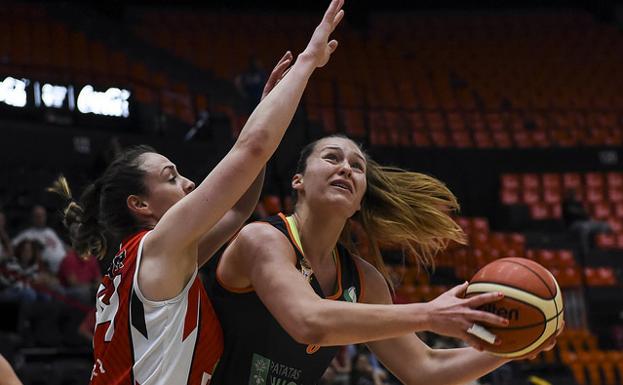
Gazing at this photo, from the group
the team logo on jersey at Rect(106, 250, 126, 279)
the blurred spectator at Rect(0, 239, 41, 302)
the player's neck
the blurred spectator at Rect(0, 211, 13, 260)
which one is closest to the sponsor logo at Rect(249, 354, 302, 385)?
the player's neck

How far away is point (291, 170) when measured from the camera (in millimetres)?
11977

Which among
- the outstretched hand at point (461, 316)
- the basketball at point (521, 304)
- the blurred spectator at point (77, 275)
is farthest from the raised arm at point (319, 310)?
the blurred spectator at point (77, 275)

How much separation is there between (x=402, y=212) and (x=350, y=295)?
1.45ft

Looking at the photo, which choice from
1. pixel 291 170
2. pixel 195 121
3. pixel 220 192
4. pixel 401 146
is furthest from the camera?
pixel 401 146

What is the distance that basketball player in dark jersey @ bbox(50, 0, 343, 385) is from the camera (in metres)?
3.01

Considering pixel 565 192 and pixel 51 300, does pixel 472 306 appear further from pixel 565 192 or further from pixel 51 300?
pixel 565 192

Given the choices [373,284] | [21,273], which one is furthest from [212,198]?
[21,273]

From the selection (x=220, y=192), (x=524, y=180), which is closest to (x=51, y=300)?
(x=220, y=192)

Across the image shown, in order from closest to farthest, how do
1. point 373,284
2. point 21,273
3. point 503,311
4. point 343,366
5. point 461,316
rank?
point 461,316
point 503,311
point 373,284
point 21,273
point 343,366

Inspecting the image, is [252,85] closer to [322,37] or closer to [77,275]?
[77,275]

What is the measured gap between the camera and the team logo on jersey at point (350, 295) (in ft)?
12.1

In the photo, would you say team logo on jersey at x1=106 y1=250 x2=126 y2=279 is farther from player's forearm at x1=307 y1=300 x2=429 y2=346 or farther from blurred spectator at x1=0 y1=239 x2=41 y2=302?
blurred spectator at x1=0 y1=239 x2=41 y2=302

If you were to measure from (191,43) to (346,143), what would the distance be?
15641 millimetres

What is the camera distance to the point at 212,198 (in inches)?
117
